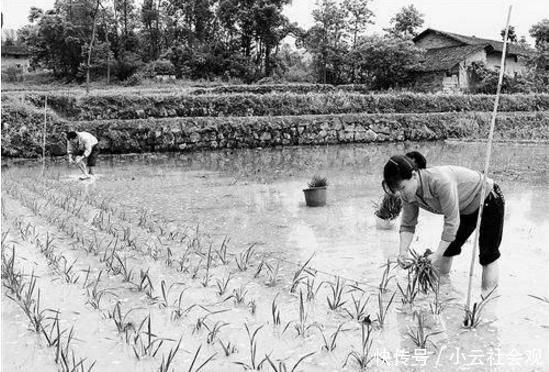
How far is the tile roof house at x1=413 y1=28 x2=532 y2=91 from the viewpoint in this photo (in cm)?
2906

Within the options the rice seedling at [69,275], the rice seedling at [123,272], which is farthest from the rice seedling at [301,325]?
the rice seedling at [69,275]

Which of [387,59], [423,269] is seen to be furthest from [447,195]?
[387,59]

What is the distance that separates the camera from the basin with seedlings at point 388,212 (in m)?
6.32

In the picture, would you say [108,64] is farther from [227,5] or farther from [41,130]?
[41,130]

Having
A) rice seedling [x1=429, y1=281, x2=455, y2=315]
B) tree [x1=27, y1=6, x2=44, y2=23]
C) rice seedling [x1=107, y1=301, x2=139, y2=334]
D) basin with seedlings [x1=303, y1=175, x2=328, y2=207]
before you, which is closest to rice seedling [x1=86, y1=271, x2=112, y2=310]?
rice seedling [x1=107, y1=301, x2=139, y2=334]

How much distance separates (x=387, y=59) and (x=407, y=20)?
684cm

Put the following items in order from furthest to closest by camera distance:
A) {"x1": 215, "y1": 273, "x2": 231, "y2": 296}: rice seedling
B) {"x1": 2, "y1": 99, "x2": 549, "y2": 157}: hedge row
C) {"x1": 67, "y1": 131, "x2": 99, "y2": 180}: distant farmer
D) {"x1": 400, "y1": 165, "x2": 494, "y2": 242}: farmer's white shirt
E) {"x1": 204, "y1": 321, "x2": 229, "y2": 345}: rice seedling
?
{"x1": 2, "y1": 99, "x2": 549, "y2": 157}: hedge row, {"x1": 67, "y1": 131, "x2": 99, "y2": 180}: distant farmer, {"x1": 215, "y1": 273, "x2": 231, "y2": 296}: rice seedling, {"x1": 400, "y1": 165, "x2": 494, "y2": 242}: farmer's white shirt, {"x1": 204, "y1": 321, "x2": 229, "y2": 345}: rice seedling

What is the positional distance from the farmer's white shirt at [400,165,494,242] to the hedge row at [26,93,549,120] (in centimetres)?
1582

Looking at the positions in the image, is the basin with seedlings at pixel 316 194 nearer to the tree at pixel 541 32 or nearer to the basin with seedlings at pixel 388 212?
the basin with seedlings at pixel 388 212

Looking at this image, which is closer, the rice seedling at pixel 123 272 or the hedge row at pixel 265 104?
the rice seedling at pixel 123 272

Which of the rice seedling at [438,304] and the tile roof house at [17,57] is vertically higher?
the tile roof house at [17,57]

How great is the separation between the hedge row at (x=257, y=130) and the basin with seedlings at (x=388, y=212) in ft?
38.0

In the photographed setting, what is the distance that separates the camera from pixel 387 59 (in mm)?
28641

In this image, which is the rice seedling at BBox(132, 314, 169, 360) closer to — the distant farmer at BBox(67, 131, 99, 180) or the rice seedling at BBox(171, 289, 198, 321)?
the rice seedling at BBox(171, 289, 198, 321)
